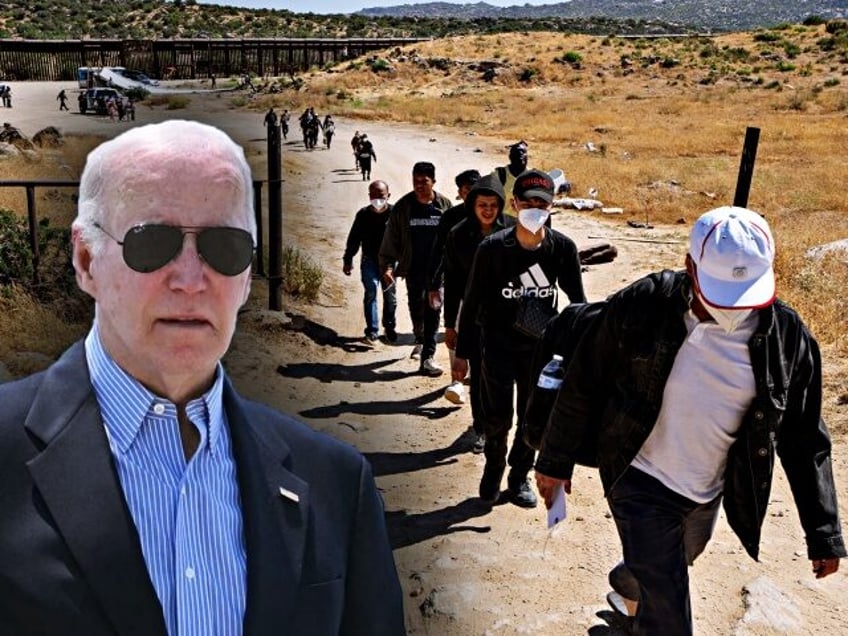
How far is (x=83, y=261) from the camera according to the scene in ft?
5.38

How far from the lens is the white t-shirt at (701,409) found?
319 cm

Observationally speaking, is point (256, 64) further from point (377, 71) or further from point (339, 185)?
point (339, 185)

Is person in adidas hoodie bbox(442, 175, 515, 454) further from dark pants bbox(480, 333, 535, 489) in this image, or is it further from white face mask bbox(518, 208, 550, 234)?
white face mask bbox(518, 208, 550, 234)

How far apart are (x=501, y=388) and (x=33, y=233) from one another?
16.2 ft

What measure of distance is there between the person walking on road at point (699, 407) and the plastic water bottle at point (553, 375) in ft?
0.65

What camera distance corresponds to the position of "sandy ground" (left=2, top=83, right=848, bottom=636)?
462 centimetres

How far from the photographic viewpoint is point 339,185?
20.8 m

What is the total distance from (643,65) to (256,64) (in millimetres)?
23562

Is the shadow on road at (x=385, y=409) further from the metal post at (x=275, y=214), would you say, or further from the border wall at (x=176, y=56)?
the border wall at (x=176, y=56)

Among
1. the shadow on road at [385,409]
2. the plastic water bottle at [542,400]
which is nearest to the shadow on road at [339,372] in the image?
the shadow on road at [385,409]

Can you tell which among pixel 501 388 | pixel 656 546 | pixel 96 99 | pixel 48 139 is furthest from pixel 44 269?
pixel 96 99

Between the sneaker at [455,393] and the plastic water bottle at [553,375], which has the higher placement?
the plastic water bottle at [553,375]

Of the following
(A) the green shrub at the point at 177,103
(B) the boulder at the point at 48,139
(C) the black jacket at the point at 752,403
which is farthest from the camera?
(A) the green shrub at the point at 177,103

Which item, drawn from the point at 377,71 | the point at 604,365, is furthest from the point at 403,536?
the point at 377,71
